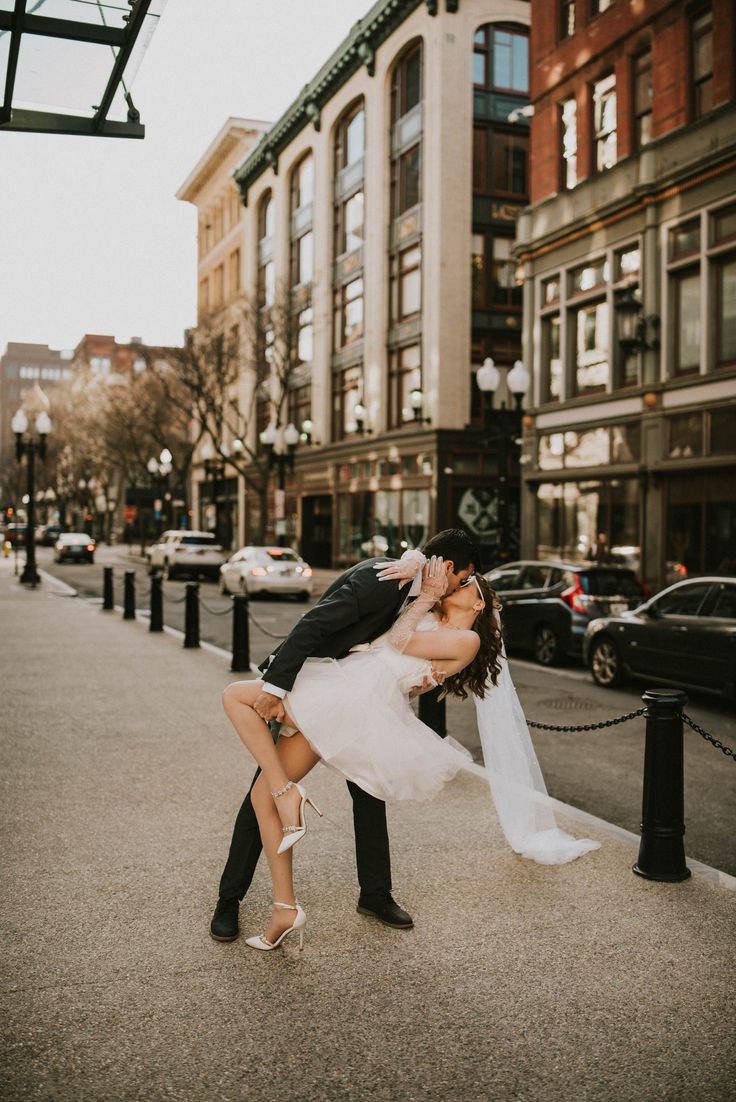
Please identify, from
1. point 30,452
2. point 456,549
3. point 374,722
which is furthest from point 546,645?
point 30,452

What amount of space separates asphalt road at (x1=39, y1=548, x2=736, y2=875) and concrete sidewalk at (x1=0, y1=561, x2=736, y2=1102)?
3.27 ft

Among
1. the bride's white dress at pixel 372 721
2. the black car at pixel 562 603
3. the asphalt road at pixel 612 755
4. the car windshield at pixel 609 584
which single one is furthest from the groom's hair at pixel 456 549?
the car windshield at pixel 609 584

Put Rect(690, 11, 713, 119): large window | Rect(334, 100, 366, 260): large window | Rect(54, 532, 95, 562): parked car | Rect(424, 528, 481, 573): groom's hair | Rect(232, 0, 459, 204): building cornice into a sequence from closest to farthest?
1. Rect(424, 528, 481, 573): groom's hair
2. Rect(690, 11, 713, 119): large window
3. Rect(232, 0, 459, 204): building cornice
4. Rect(334, 100, 366, 260): large window
5. Rect(54, 532, 95, 562): parked car

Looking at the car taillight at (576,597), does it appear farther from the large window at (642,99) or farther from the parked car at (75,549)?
the parked car at (75,549)

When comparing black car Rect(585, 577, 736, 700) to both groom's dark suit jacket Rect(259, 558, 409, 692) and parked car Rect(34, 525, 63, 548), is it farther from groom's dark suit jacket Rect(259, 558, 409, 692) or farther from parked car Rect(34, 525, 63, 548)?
parked car Rect(34, 525, 63, 548)

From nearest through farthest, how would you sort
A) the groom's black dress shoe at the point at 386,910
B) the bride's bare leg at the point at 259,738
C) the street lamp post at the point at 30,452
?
the bride's bare leg at the point at 259,738 < the groom's black dress shoe at the point at 386,910 < the street lamp post at the point at 30,452

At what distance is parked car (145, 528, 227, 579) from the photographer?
3619 centimetres

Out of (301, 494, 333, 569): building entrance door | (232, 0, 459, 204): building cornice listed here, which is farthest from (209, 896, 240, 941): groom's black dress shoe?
(301, 494, 333, 569): building entrance door

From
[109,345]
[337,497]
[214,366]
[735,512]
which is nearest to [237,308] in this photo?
[214,366]

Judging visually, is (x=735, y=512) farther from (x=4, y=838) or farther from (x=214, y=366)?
(x=214, y=366)

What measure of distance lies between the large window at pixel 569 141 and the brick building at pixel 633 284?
0.17 feet

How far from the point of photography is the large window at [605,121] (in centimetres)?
2445

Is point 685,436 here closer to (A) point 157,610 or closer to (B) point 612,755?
(A) point 157,610

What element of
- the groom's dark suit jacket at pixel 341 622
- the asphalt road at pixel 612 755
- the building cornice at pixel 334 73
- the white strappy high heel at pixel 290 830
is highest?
the building cornice at pixel 334 73
